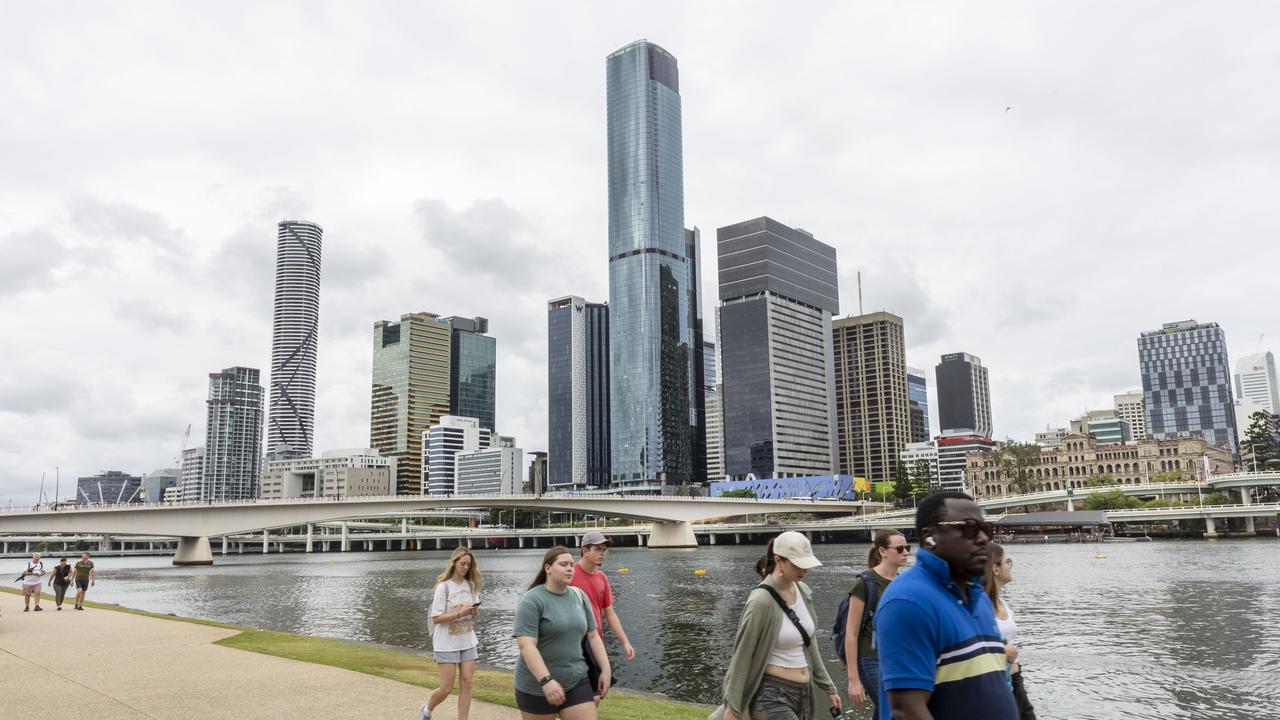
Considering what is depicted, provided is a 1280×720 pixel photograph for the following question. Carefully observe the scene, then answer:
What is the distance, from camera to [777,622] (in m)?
7.28

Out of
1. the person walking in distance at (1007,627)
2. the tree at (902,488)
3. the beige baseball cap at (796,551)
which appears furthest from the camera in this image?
the tree at (902,488)

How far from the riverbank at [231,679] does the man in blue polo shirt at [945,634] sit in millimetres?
8980

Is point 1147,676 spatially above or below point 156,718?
below

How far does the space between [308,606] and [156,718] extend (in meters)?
35.0

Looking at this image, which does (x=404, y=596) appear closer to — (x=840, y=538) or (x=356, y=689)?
(x=356, y=689)

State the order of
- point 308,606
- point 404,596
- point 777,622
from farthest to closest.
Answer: point 404,596
point 308,606
point 777,622

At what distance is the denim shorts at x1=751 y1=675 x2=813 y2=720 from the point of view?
7258mm

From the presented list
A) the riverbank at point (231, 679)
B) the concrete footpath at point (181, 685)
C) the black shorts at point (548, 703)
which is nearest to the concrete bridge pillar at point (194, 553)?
the riverbank at point (231, 679)

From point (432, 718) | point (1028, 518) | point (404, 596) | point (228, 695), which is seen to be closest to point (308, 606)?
point (404, 596)

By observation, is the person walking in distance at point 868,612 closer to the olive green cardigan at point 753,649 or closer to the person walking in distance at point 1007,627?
the person walking in distance at point 1007,627

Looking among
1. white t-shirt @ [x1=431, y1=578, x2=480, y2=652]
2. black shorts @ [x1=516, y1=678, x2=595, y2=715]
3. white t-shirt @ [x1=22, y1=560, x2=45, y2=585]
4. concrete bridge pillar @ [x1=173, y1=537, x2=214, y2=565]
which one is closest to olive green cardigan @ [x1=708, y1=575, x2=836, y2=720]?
black shorts @ [x1=516, y1=678, x2=595, y2=715]

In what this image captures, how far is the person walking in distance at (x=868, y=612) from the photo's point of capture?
825 cm

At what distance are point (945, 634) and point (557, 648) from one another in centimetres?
466

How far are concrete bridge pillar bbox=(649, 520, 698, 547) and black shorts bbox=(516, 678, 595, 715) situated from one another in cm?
12156
